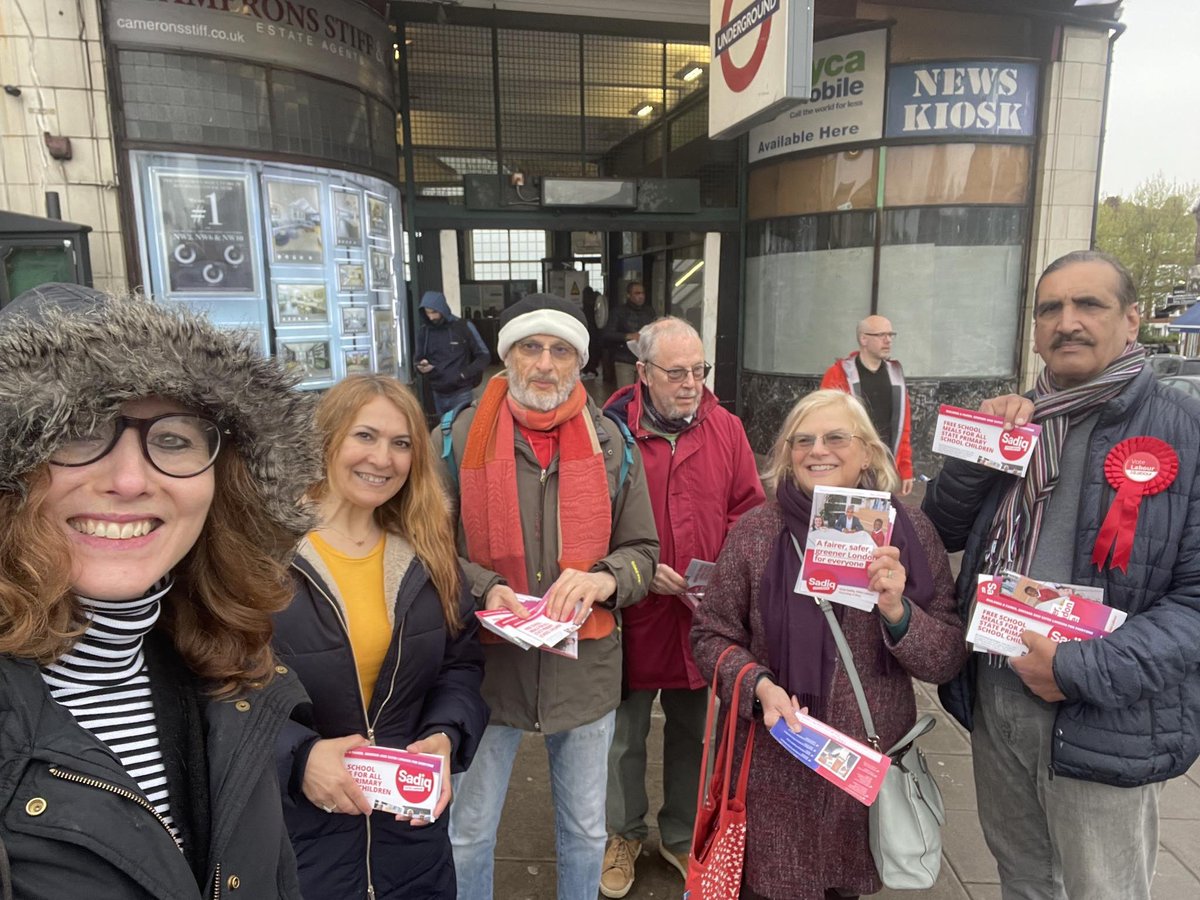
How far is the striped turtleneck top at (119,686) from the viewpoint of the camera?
1035 millimetres

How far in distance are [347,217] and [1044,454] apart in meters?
6.01

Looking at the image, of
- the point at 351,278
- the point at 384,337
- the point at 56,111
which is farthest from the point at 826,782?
the point at 56,111

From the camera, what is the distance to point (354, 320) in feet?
21.6

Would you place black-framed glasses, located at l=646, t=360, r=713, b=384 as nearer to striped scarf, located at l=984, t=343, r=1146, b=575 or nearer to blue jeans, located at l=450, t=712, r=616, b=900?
striped scarf, located at l=984, t=343, r=1146, b=575

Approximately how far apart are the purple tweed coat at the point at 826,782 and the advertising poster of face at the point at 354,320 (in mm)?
5362

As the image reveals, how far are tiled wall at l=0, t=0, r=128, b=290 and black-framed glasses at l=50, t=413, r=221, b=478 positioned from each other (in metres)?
5.40

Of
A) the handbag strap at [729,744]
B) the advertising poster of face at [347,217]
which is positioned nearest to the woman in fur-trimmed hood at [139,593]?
the handbag strap at [729,744]

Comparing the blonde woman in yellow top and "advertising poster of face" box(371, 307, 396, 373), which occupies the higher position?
"advertising poster of face" box(371, 307, 396, 373)

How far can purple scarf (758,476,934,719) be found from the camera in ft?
6.75

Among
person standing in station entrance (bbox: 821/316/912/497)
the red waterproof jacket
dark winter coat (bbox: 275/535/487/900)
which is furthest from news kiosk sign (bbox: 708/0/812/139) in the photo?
dark winter coat (bbox: 275/535/487/900)

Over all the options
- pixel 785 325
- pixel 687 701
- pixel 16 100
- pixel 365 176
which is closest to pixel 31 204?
pixel 16 100

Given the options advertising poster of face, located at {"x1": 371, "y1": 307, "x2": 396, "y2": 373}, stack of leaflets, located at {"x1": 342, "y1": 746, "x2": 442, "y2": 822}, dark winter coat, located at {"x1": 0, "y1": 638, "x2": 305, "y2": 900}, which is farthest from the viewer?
advertising poster of face, located at {"x1": 371, "y1": 307, "x2": 396, "y2": 373}

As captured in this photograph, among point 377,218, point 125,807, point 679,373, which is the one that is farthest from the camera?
point 377,218

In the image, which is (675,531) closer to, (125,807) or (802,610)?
(802,610)
